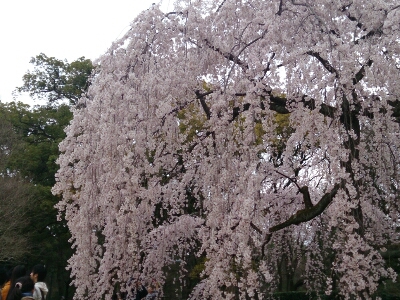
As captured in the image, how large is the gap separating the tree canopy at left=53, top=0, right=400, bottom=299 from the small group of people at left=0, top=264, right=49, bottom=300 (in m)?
0.86

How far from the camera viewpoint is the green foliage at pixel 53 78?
1914cm

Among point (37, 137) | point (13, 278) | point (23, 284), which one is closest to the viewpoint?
point (23, 284)

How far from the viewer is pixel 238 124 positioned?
4.85 metres

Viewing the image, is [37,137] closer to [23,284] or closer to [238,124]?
[238,124]

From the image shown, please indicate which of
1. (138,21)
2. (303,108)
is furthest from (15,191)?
(303,108)

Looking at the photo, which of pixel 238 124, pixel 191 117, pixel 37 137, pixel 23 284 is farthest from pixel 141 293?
pixel 37 137

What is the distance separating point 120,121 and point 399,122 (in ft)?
10.3

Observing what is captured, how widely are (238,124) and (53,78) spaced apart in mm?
16146

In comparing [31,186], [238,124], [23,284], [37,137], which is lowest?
[23,284]

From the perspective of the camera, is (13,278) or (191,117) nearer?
(13,278)

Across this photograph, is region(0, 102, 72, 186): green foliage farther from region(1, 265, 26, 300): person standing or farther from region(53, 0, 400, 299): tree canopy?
region(1, 265, 26, 300): person standing

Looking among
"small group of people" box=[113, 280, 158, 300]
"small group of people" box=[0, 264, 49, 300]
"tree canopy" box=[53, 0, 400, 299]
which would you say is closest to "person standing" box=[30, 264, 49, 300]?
"small group of people" box=[0, 264, 49, 300]

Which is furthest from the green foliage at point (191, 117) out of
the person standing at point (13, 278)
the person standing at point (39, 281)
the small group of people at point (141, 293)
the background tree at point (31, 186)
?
the background tree at point (31, 186)

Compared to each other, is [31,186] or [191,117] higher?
[31,186]
